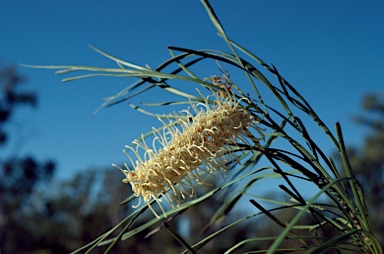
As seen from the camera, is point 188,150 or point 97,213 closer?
point 188,150

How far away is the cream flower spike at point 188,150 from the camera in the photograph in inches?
17.1

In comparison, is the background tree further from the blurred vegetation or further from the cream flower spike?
the cream flower spike

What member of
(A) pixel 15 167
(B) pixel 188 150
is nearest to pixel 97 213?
(A) pixel 15 167

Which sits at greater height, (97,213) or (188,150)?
(97,213)

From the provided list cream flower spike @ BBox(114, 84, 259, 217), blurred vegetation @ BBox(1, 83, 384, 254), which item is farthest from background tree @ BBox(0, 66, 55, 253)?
cream flower spike @ BBox(114, 84, 259, 217)

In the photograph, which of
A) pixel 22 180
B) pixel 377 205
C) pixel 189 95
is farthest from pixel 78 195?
pixel 189 95

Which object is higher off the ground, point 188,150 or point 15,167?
point 15,167

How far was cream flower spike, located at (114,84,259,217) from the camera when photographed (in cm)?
43

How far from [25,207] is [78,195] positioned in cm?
110

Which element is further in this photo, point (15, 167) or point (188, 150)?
point (15, 167)

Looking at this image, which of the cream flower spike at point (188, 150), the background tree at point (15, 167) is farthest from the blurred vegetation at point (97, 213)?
the cream flower spike at point (188, 150)

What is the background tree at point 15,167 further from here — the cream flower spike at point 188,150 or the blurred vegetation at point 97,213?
the cream flower spike at point 188,150

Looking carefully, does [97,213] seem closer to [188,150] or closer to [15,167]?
[15,167]

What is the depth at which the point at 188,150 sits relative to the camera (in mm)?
434
